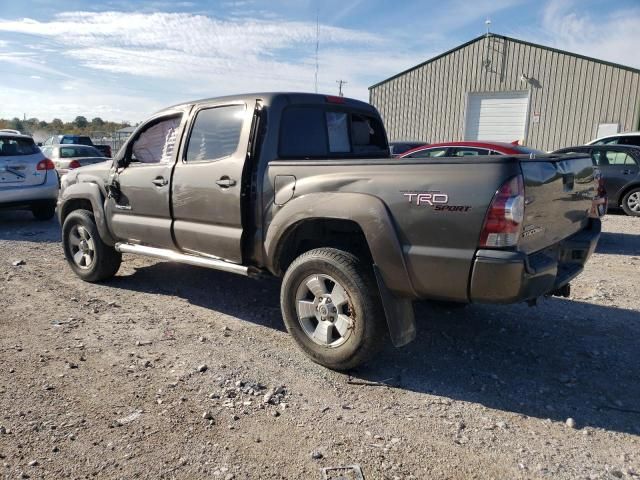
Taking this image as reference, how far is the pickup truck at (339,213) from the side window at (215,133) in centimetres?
1

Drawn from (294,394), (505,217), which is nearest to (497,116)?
(505,217)

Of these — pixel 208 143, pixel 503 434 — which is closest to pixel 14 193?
pixel 208 143

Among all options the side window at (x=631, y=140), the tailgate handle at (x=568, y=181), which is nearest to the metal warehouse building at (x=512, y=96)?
the side window at (x=631, y=140)

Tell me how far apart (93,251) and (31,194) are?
479 cm

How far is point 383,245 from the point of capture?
10.3 feet

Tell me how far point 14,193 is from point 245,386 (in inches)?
305

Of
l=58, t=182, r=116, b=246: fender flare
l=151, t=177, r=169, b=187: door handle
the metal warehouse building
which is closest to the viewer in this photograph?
l=151, t=177, r=169, b=187: door handle

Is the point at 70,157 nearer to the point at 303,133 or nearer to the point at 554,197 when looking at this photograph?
the point at 303,133

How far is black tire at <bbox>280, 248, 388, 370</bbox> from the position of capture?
3.29 meters

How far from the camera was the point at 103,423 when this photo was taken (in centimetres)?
289

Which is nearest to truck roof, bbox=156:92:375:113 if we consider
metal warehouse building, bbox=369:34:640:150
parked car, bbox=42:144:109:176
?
parked car, bbox=42:144:109:176

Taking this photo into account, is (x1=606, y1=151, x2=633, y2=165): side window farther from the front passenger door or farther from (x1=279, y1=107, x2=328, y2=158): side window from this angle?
the front passenger door

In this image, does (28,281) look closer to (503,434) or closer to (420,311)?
(420,311)

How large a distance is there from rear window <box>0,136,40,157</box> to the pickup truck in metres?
5.10
